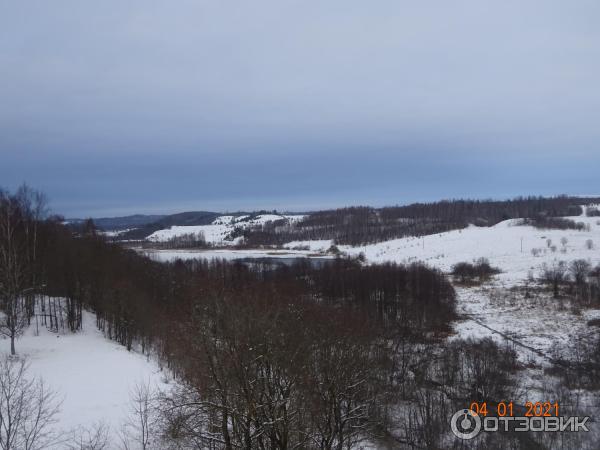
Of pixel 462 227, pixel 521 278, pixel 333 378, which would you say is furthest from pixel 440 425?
pixel 462 227

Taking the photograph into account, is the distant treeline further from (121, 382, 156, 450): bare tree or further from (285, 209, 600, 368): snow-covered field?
(121, 382, 156, 450): bare tree

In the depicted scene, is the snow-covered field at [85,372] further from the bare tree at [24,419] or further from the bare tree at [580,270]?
the bare tree at [580,270]

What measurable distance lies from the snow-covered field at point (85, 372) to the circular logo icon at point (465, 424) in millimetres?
15708

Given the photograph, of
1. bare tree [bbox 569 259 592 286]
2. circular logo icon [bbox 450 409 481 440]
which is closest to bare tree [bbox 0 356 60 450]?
circular logo icon [bbox 450 409 481 440]

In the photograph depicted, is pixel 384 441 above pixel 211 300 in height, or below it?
below

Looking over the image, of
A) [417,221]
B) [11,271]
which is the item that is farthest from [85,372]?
[417,221]

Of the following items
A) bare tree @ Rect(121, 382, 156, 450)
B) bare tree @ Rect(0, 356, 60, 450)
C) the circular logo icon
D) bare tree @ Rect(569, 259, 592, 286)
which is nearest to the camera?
bare tree @ Rect(0, 356, 60, 450)

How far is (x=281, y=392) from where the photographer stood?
14469mm

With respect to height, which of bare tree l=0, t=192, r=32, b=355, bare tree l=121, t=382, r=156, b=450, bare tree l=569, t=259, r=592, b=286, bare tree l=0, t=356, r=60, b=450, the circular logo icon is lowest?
the circular logo icon

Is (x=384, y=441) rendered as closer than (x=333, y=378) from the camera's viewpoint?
No

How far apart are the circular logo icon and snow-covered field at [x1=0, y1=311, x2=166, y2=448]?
15708 millimetres

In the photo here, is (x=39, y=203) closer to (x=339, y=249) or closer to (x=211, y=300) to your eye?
(x=211, y=300)

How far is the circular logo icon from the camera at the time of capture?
19.9 metres

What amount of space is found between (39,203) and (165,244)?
152301 mm
